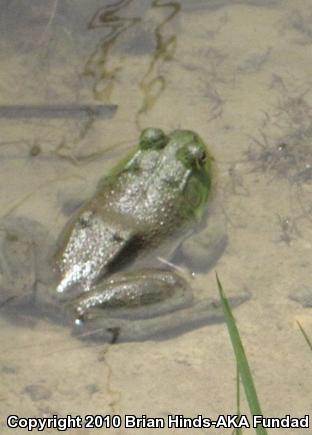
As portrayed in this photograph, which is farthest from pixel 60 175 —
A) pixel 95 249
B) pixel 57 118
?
pixel 95 249

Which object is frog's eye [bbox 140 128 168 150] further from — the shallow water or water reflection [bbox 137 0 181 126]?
water reflection [bbox 137 0 181 126]

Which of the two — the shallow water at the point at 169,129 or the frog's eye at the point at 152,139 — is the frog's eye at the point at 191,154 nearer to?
the frog's eye at the point at 152,139

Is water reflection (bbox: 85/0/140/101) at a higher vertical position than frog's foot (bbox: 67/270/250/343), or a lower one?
higher

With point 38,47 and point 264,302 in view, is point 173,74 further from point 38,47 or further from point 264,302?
point 264,302

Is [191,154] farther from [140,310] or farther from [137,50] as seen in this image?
[137,50]

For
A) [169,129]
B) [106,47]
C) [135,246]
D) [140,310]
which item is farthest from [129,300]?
[106,47]

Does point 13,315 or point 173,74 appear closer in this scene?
point 13,315

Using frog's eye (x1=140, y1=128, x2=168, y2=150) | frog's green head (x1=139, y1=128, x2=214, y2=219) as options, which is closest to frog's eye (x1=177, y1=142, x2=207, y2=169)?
frog's green head (x1=139, y1=128, x2=214, y2=219)
